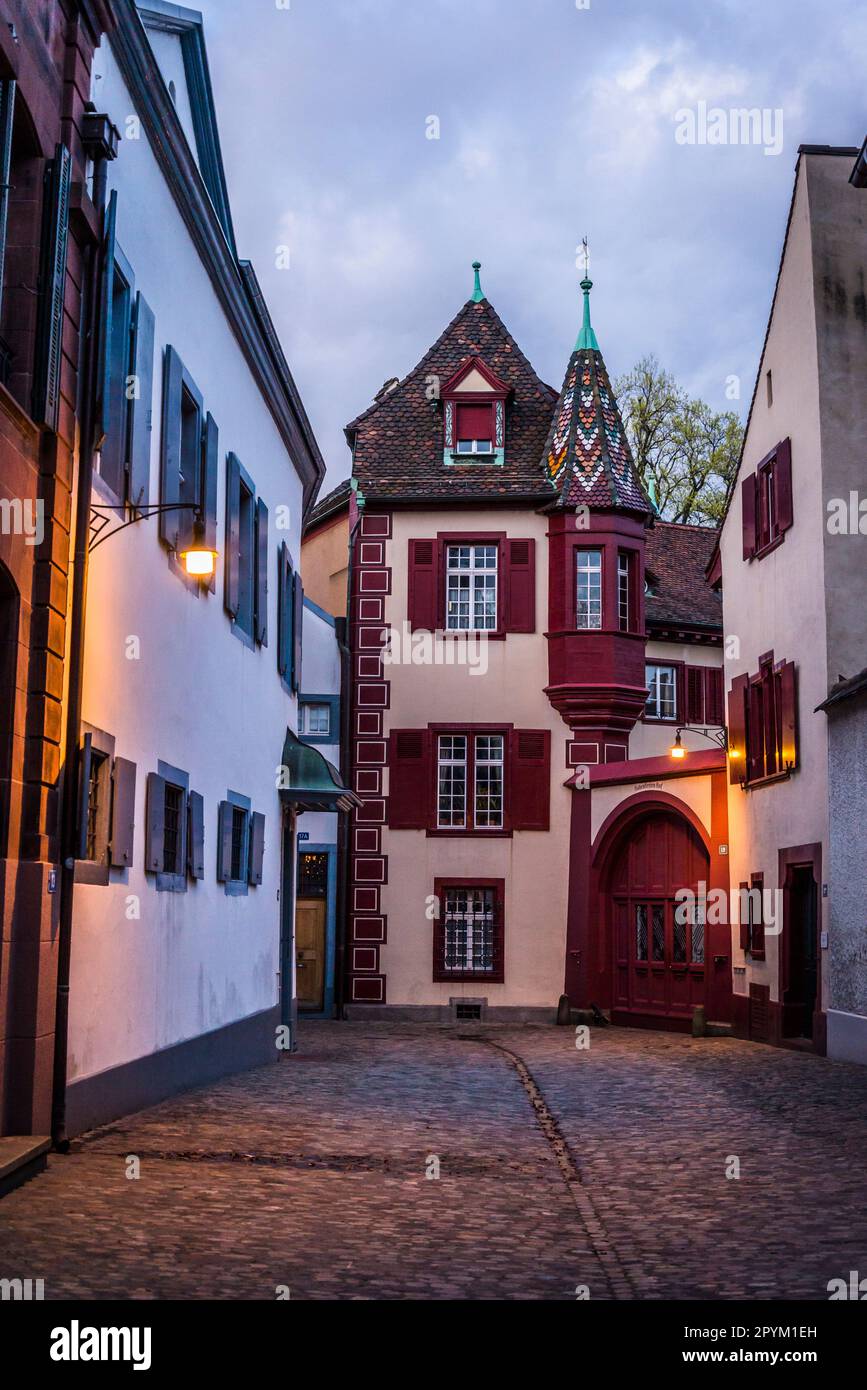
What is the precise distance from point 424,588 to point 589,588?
3037 mm

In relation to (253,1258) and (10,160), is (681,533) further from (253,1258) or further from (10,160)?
(253,1258)

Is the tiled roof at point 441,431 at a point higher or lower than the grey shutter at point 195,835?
higher

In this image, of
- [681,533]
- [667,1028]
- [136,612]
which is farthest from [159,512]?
[681,533]

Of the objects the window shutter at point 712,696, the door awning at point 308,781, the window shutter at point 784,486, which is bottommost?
the door awning at point 308,781

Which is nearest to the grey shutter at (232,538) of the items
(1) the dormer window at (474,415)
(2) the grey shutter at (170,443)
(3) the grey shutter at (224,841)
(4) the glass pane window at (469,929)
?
(3) the grey shutter at (224,841)

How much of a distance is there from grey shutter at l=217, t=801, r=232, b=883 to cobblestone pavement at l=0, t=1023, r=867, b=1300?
2.12 m

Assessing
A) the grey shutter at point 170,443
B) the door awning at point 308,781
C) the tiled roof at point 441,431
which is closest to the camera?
the grey shutter at point 170,443

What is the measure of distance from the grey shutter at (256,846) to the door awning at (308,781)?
1.41 meters

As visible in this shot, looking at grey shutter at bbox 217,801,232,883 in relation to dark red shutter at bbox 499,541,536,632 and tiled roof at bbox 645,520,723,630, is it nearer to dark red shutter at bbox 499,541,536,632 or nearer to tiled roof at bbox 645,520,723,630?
dark red shutter at bbox 499,541,536,632

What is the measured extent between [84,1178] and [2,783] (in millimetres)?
2239

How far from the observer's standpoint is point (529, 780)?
29.8 metres

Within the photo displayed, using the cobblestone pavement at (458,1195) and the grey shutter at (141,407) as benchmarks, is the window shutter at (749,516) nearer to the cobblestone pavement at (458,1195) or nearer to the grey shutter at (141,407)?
the cobblestone pavement at (458,1195)

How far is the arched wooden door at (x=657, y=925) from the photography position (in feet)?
85.5

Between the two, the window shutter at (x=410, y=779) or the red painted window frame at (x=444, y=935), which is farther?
the window shutter at (x=410, y=779)
